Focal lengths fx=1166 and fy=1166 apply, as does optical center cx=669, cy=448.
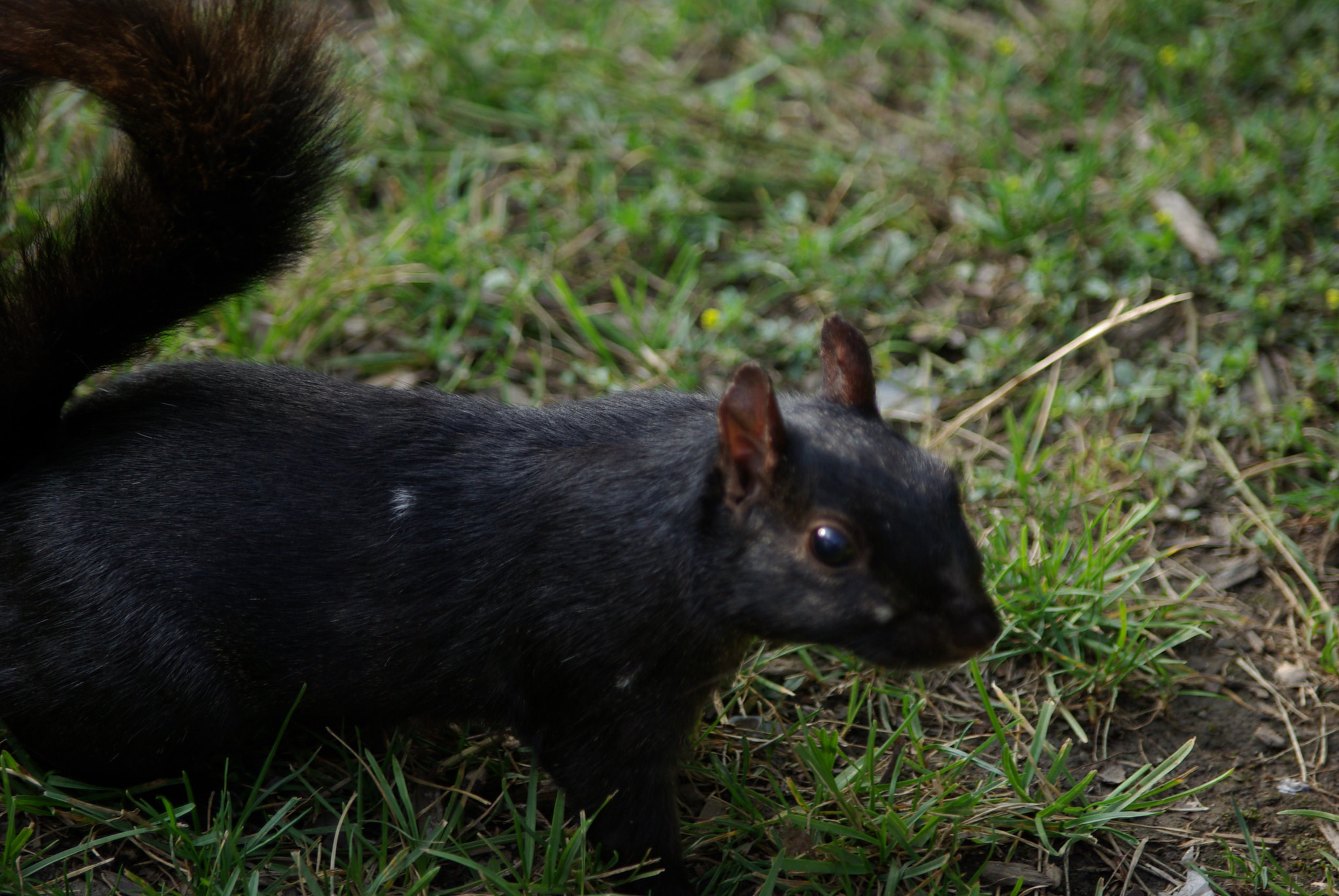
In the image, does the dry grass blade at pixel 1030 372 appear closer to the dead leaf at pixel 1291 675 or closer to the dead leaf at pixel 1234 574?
the dead leaf at pixel 1234 574

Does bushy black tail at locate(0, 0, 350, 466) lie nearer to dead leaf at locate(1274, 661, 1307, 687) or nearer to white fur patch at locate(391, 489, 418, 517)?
white fur patch at locate(391, 489, 418, 517)

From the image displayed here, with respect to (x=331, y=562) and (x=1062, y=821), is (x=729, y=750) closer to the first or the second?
(x=1062, y=821)

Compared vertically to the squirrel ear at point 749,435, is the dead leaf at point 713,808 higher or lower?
lower

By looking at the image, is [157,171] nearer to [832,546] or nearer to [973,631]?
[832,546]

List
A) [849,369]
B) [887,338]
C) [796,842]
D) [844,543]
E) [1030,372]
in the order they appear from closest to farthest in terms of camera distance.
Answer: [844,543] → [849,369] → [796,842] → [1030,372] → [887,338]

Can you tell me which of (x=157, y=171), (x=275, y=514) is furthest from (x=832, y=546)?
(x=157, y=171)

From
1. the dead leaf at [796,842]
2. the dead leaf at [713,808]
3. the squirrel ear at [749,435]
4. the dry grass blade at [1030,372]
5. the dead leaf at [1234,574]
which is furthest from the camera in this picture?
the dry grass blade at [1030,372]

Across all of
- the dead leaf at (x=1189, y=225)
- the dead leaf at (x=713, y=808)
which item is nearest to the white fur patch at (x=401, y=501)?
the dead leaf at (x=713, y=808)

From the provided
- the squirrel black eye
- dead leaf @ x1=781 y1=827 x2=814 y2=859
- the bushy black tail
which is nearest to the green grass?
dead leaf @ x1=781 y1=827 x2=814 y2=859
